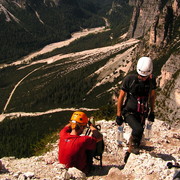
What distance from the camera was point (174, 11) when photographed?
360ft

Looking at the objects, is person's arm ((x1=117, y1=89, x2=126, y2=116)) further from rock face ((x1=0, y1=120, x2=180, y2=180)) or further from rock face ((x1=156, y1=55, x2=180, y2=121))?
rock face ((x1=156, y1=55, x2=180, y2=121))

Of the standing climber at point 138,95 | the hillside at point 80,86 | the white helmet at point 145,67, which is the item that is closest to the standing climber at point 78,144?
the standing climber at point 138,95

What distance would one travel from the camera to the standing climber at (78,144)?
475 inches

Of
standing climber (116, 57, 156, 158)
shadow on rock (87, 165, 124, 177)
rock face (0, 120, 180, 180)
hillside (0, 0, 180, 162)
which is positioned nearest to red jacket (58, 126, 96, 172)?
rock face (0, 120, 180, 180)

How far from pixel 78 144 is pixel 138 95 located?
133 inches

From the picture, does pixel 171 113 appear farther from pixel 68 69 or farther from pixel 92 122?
pixel 68 69

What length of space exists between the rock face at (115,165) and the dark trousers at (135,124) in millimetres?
1041

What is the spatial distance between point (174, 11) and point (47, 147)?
4083 inches

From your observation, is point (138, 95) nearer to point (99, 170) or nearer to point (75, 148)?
point (75, 148)

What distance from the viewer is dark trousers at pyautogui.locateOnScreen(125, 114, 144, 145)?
12.6 metres

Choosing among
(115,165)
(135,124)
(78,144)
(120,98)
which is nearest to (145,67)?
(120,98)

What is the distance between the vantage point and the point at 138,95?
12.6 metres

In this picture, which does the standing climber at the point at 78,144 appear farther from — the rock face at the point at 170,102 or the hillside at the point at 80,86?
the hillside at the point at 80,86

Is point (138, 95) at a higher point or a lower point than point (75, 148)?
higher
